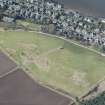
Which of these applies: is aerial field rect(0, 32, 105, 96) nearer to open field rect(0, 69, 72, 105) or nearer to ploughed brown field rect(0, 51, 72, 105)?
ploughed brown field rect(0, 51, 72, 105)

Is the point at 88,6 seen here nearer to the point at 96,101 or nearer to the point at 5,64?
the point at 5,64

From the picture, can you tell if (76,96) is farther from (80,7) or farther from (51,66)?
(80,7)

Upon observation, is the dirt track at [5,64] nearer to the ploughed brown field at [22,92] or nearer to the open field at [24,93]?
the ploughed brown field at [22,92]

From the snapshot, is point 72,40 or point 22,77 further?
point 72,40

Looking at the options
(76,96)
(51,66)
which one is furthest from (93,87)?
(51,66)

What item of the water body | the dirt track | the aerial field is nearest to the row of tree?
the aerial field

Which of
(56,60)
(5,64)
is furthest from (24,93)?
(56,60)
